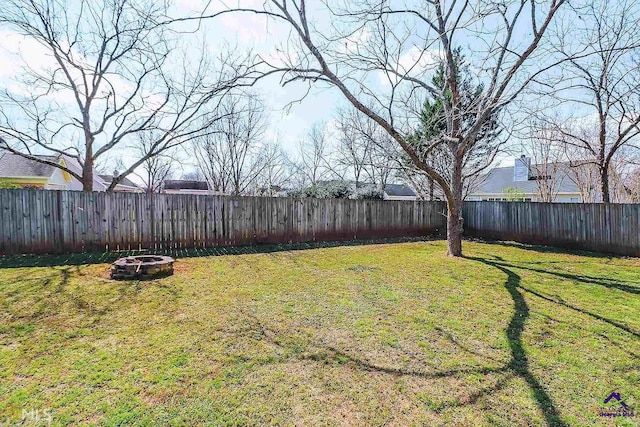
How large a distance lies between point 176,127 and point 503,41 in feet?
26.8

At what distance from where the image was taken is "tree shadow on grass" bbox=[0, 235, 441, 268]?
575cm

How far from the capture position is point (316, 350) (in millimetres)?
2627

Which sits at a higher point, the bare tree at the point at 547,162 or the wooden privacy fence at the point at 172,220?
the bare tree at the point at 547,162

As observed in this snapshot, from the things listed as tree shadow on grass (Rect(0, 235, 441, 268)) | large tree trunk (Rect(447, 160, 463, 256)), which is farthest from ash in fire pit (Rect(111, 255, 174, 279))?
large tree trunk (Rect(447, 160, 463, 256))

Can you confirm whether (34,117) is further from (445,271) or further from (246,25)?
(445,271)

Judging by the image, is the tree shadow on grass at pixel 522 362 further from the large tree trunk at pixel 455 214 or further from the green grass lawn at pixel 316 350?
A: the large tree trunk at pixel 455 214

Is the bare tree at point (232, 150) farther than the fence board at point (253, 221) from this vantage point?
Yes

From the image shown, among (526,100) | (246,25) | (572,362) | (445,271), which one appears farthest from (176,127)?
(572,362)

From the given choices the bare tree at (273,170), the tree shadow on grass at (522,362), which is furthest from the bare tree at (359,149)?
the tree shadow on grass at (522,362)

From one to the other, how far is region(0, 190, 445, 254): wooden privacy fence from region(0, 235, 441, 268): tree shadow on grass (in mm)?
209

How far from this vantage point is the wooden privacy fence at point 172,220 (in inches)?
249

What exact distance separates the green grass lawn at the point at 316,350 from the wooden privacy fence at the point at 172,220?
198 cm

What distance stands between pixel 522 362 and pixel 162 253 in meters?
6.92

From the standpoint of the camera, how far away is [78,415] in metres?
1.79
